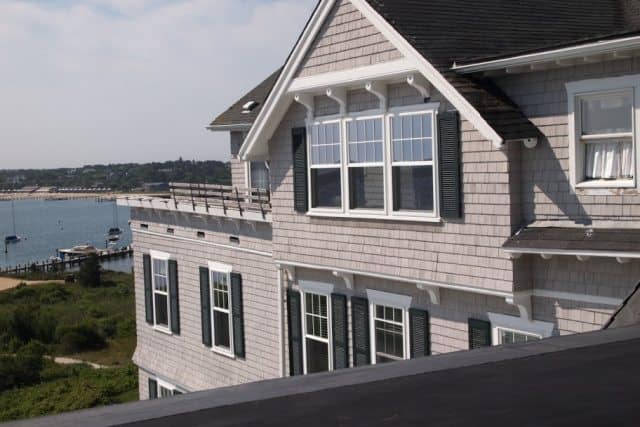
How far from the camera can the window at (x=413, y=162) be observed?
539 inches

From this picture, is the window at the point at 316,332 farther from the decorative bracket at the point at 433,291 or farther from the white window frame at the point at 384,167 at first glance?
the decorative bracket at the point at 433,291

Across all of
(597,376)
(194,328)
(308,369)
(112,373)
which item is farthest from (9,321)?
(597,376)

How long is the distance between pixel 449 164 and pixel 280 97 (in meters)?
4.33

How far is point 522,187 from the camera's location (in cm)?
1254

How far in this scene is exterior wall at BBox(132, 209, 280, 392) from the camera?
60.0ft

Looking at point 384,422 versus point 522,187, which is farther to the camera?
point 522,187

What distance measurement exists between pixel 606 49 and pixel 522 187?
2327 millimetres

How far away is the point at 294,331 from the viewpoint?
17.4 metres

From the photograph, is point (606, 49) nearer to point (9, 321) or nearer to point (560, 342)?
point (560, 342)

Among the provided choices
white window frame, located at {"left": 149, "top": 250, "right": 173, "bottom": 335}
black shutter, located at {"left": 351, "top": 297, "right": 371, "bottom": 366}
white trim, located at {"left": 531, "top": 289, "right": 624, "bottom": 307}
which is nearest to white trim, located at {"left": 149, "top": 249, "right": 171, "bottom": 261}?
white window frame, located at {"left": 149, "top": 250, "right": 173, "bottom": 335}

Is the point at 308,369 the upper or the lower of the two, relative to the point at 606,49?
lower

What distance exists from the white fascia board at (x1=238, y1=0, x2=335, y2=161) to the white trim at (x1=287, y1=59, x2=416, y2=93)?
9.1 inches

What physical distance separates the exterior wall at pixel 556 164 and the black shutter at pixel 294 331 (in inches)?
235

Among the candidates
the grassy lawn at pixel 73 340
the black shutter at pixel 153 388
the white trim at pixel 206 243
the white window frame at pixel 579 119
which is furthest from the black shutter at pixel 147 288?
the white window frame at pixel 579 119
